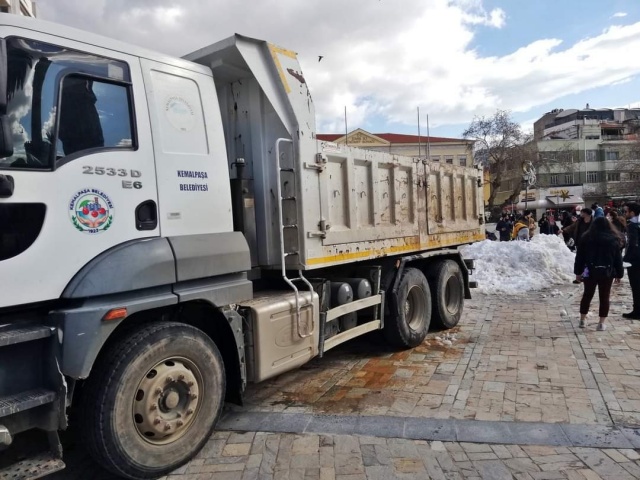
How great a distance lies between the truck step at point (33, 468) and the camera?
268cm

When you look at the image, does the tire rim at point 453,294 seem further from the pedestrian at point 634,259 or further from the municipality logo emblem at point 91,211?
the municipality logo emblem at point 91,211

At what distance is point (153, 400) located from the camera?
324 centimetres

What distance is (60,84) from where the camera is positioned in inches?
116

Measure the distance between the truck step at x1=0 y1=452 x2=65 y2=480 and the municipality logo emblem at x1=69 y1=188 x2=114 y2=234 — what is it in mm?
1330

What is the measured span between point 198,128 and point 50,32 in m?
1.13

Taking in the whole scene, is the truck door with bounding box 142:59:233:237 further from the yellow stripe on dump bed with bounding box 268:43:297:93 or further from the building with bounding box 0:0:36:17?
the building with bounding box 0:0:36:17

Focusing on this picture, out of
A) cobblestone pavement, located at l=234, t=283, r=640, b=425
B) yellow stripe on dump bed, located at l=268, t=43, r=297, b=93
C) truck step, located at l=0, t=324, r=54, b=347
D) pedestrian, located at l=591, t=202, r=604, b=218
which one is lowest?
cobblestone pavement, located at l=234, t=283, r=640, b=425

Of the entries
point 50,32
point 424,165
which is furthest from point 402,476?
point 424,165

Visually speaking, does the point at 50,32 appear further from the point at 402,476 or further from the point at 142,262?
the point at 402,476

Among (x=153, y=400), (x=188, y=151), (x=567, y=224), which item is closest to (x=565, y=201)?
(x=567, y=224)

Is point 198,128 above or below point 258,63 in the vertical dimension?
below

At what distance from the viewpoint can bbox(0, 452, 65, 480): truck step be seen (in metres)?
2.68

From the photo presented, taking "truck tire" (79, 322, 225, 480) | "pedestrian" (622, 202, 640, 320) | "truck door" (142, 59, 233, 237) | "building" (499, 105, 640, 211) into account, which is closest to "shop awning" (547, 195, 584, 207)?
"building" (499, 105, 640, 211)

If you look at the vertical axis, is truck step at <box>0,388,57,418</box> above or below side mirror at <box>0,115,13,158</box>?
below
